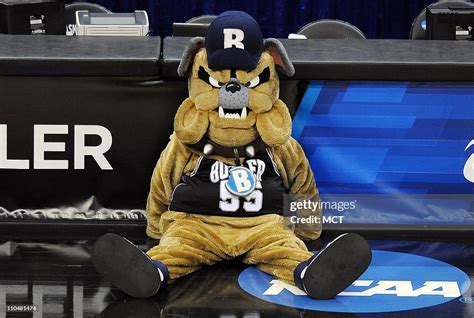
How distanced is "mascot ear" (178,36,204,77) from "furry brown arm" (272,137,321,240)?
34 cm

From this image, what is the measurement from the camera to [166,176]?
2.87 metres

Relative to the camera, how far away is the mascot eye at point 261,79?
2.77 metres

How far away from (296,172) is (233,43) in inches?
17.6

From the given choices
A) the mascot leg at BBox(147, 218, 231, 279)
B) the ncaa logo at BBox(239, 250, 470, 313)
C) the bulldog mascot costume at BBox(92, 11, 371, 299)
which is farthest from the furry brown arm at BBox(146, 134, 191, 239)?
the ncaa logo at BBox(239, 250, 470, 313)

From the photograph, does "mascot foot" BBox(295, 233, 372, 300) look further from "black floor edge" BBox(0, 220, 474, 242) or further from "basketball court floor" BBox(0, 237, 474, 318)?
"black floor edge" BBox(0, 220, 474, 242)

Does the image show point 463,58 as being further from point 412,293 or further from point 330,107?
point 412,293

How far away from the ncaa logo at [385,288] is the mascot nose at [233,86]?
0.49 metres

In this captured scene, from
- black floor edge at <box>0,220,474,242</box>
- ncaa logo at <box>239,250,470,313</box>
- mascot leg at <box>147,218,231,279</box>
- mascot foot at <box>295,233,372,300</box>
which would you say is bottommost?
black floor edge at <box>0,220,474,242</box>

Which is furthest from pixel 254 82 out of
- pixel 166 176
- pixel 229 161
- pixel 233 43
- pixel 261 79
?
pixel 166 176

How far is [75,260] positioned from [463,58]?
1.28 metres

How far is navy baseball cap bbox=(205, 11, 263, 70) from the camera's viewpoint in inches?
107

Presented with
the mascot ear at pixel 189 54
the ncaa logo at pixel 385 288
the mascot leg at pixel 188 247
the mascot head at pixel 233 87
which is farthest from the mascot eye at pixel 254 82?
the ncaa logo at pixel 385 288

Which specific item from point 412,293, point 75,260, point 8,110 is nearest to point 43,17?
point 8,110

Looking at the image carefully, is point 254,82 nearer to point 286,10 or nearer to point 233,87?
point 233,87
